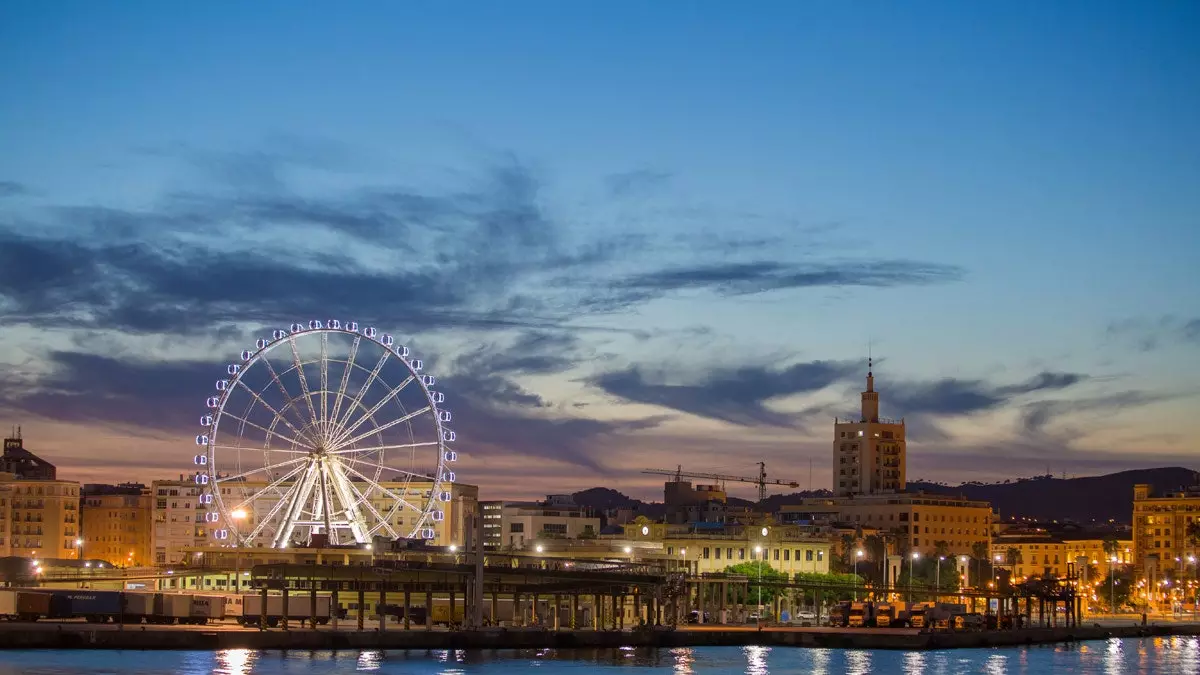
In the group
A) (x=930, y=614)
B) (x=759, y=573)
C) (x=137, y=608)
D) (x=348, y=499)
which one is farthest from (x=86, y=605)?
(x=930, y=614)

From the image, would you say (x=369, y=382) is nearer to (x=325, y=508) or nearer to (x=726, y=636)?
(x=325, y=508)

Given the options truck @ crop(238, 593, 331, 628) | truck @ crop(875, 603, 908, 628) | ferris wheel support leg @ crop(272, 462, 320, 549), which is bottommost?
truck @ crop(875, 603, 908, 628)

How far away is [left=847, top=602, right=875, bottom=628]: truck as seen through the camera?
158125mm

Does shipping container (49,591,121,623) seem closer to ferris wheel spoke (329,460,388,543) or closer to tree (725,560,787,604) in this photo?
ferris wheel spoke (329,460,388,543)

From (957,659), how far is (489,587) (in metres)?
34.7

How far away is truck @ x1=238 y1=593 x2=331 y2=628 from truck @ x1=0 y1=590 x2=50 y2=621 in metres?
14.3

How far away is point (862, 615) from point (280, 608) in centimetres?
5075

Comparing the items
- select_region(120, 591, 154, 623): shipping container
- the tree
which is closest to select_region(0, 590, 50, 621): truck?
select_region(120, 591, 154, 623): shipping container

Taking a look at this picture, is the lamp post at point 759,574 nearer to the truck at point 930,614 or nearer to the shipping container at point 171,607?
the truck at point 930,614

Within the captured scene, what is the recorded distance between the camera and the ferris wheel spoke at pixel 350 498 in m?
149

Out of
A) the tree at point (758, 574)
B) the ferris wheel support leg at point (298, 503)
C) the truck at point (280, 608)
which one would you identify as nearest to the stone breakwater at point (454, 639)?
the truck at point (280, 608)

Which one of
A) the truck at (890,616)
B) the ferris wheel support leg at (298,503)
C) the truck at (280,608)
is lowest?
the truck at (890,616)

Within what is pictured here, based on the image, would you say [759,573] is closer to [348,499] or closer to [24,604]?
[348,499]

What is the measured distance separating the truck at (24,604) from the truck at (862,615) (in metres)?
67.1
